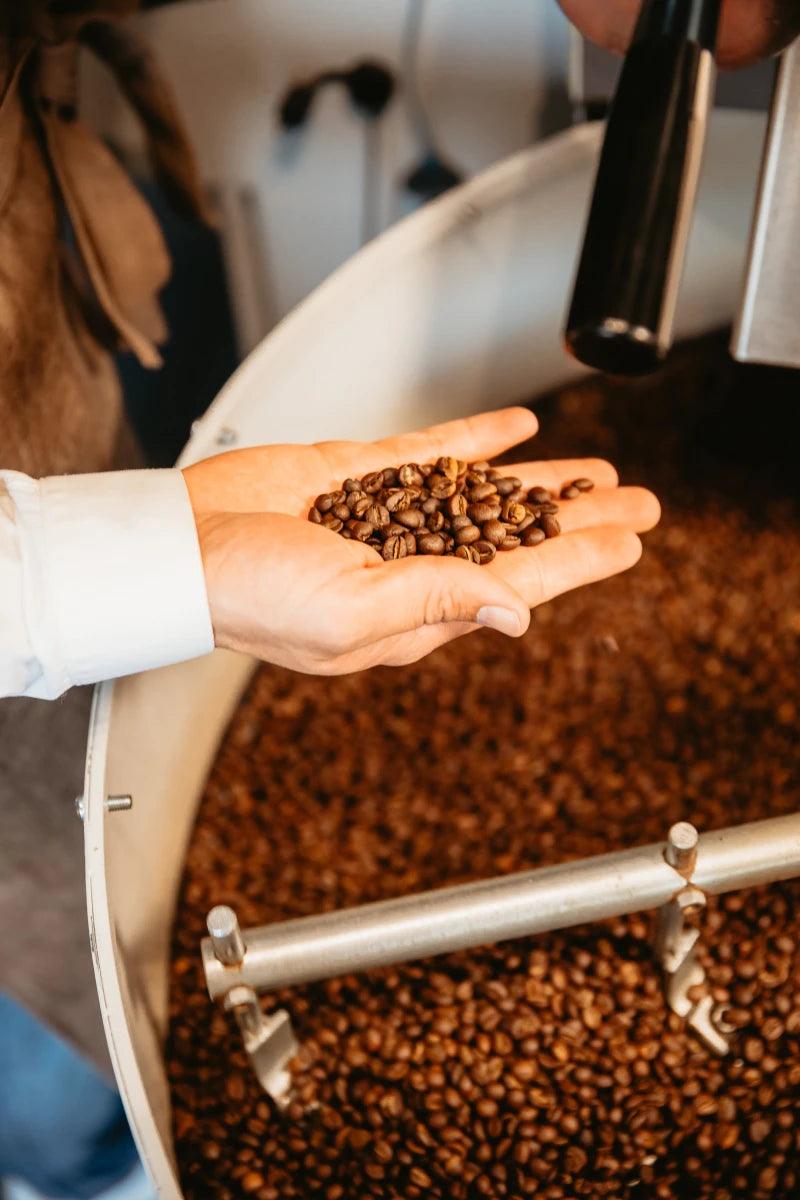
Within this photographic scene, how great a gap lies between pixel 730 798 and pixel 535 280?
80 centimetres

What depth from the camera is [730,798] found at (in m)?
1.21

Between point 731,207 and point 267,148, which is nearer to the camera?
point 731,207

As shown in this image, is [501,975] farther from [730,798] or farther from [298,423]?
[298,423]

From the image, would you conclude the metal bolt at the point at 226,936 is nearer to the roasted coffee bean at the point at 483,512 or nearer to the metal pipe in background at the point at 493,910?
the metal pipe in background at the point at 493,910

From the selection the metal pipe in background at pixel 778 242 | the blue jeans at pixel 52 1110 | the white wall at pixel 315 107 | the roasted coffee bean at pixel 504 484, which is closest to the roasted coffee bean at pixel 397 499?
the roasted coffee bean at pixel 504 484

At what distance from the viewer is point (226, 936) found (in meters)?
0.79

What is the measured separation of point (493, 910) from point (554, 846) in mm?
359

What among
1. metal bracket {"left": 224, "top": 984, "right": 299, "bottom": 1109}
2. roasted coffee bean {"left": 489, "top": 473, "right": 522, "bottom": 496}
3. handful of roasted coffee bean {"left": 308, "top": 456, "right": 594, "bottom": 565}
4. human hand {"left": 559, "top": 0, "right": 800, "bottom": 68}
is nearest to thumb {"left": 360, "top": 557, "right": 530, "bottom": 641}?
handful of roasted coffee bean {"left": 308, "top": 456, "right": 594, "bottom": 565}

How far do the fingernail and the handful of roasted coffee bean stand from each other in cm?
12

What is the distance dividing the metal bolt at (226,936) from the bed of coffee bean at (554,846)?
270 mm

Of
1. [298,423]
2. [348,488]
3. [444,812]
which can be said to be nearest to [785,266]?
[348,488]

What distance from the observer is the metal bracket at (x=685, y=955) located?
0.85m

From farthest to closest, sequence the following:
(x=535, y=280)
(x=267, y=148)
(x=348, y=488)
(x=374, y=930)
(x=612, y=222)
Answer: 1. (x=267, y=148)
2. (x=535, y=280)
3. (x=348, y=488)
4. (x=374, y=930)
5. (x=612, y=222)

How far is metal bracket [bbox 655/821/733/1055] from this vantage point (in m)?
0.85
